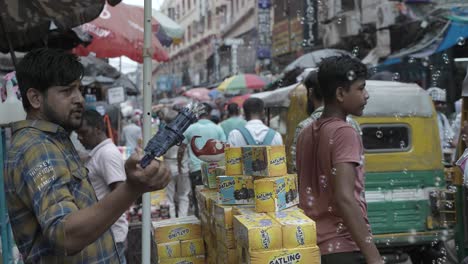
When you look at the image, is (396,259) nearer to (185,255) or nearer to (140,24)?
(185,255)

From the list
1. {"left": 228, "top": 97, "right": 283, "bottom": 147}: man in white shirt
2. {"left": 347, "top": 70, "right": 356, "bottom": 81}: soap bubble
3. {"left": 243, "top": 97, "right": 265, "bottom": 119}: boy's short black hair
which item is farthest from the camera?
{"left": 243, "top": 97, "right": 265, "bottom": 119}: boy's short black hair

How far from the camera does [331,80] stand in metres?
2.91

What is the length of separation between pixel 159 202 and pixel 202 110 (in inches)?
234

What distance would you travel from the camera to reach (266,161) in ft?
8.68

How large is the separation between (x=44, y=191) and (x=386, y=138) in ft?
14.6

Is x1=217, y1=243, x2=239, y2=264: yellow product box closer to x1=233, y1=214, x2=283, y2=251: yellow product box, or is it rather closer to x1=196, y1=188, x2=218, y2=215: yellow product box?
x1=233, y1=214, x2=283, y2=251: yellow product box

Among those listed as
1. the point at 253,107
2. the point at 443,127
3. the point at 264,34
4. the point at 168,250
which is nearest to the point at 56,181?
the point at 168,250

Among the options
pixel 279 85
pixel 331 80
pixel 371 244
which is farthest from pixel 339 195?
pixel 279 85

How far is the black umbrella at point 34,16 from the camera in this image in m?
3.30

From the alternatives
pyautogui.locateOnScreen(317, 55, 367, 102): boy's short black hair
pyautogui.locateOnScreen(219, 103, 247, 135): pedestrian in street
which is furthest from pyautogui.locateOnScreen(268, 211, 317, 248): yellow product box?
pyautogui.locateOnScreen(219, 103, 247, 135): pedestrian in street

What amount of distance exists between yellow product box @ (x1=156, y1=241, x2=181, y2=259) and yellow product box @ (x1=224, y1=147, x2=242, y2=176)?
Answer: 0.49m

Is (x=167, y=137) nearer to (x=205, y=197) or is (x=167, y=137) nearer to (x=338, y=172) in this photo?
(x=338, y=172)

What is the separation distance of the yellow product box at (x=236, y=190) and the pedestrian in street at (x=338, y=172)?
34 cm

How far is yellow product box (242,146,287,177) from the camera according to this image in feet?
8.70
